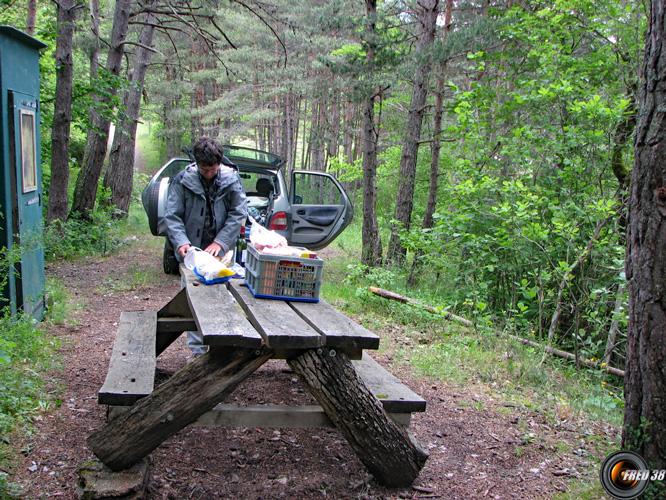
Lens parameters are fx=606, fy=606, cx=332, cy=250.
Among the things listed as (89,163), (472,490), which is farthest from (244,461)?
(89,163)

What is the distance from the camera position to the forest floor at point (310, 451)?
337cm

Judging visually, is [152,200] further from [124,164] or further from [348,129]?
[348,129]

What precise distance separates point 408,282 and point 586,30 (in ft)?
15.8

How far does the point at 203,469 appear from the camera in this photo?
3.54 m

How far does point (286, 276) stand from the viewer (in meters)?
3.62

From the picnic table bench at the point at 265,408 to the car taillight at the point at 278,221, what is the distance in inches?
234

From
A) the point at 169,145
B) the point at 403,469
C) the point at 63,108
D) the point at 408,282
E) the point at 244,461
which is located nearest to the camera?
the point at 403,469

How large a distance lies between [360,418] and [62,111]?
8.15 meters

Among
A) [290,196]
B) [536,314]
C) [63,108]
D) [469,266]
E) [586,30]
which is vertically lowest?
[536,314]

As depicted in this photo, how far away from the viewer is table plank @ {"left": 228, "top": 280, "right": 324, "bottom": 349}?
2.91 meters

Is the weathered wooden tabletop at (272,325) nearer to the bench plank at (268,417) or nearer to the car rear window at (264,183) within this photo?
the bench plank at (268,417)

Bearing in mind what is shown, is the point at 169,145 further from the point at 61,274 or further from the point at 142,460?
the point at 142,460

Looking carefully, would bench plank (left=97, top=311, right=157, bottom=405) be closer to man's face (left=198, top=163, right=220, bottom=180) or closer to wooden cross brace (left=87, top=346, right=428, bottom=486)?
wooden cross brace (left=87, top=346, right=428, bottom=486)

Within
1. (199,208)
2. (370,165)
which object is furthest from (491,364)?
(370,165)
